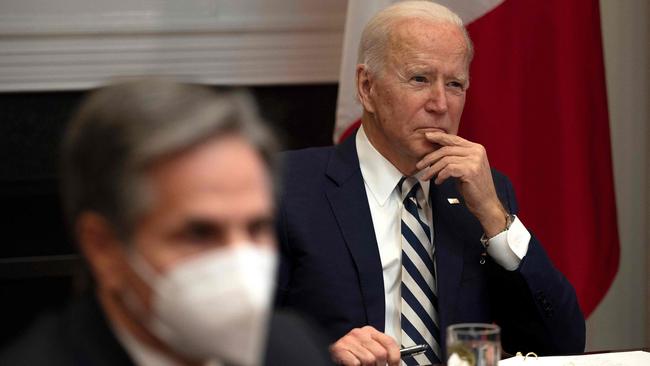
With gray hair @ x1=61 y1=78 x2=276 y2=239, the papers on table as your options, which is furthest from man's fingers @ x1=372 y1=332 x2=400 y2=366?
gray hair @ x1=61 y1=78 x2=276 y2=239

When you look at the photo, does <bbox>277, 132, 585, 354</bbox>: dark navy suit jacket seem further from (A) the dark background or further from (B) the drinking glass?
(A) the dark background

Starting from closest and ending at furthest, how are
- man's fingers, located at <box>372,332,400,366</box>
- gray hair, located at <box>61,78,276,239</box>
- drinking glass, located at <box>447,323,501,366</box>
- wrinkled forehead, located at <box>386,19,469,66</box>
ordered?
gray hair, located at <box>61,78,276,239</box>, drinking glass, located at <box>447,323,501,366</box>, man's fingers, located at <box>372,332,400,366</box>, wrinkled forehead, located at <box>386,19,469,66</box>

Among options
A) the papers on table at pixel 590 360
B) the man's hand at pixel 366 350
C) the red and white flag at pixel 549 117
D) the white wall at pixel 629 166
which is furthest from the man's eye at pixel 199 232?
the white wall at pixel 629 166

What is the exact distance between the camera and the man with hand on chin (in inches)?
111

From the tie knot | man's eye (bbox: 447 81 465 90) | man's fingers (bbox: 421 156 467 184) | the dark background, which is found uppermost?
man's eye (bbox: 447 81 465 90)

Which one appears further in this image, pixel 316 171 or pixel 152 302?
pixel 316 171

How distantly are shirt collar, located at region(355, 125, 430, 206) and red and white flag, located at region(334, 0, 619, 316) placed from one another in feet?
3.15

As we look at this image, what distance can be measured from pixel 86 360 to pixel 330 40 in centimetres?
334

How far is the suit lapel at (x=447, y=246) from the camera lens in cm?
281

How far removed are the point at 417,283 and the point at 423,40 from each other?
634 millimetres

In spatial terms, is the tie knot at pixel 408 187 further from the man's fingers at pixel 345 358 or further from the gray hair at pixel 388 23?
the man's fingers at pixel 345 358

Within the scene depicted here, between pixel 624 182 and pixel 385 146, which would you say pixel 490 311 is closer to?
pixel 385 146

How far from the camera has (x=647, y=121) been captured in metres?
4.54

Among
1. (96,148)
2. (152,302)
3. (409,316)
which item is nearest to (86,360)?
(152,302)
